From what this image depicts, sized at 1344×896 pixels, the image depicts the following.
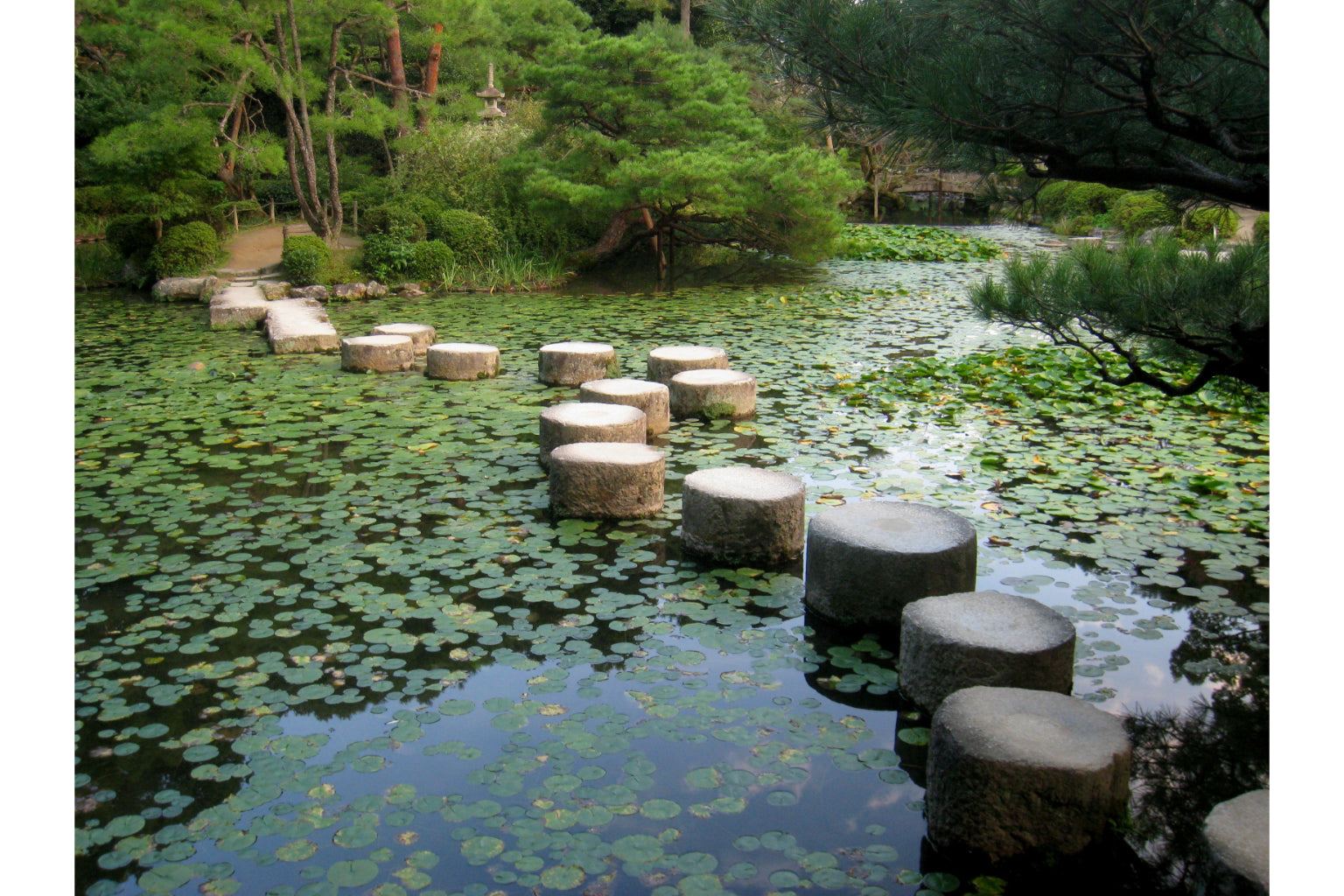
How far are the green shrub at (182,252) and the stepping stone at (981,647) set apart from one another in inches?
476

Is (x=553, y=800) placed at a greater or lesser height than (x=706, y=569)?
lesser

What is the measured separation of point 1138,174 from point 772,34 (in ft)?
4.52

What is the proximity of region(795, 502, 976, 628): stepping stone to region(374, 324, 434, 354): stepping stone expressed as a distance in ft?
18.0

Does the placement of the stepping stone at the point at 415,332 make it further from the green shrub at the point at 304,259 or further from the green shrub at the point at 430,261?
the green shrub at the point at 304,259

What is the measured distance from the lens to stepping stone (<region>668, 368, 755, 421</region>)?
627 centimetres

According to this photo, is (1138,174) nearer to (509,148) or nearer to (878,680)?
(878,680)

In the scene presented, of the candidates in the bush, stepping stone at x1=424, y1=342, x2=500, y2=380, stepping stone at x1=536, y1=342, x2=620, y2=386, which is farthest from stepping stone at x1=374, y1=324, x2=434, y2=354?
the bush

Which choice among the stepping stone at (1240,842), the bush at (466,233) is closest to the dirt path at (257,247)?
the bush at (466,233)

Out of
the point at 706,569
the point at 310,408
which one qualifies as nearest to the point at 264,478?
the point at 310,408

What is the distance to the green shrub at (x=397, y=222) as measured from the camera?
12688 mm

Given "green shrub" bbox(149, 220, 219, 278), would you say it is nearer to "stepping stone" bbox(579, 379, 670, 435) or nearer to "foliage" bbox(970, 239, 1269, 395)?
"stepping stone" bbox(579, 379, 670, 435)

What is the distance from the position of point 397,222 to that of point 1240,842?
12404mm

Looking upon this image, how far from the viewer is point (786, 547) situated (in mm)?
4148

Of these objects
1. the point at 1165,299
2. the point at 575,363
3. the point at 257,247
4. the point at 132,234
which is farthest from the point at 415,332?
the point at 132,234
